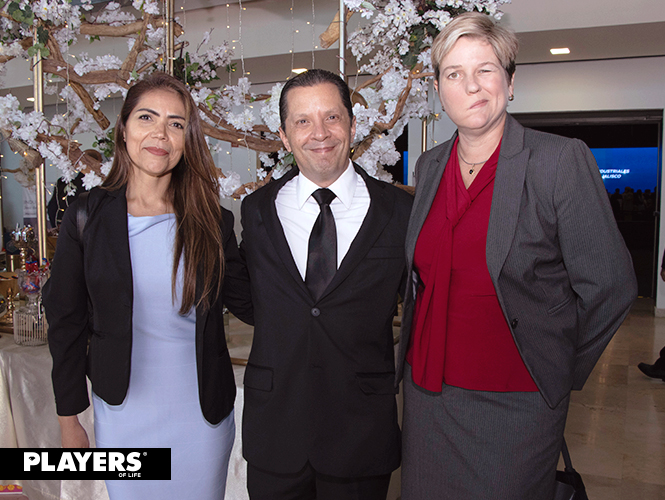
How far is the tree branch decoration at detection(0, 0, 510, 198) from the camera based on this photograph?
230cm

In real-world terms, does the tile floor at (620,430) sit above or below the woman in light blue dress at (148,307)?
below

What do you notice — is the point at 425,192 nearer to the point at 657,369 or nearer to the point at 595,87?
the point at 657,369

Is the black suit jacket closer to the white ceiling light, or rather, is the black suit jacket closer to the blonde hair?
the blonde hair

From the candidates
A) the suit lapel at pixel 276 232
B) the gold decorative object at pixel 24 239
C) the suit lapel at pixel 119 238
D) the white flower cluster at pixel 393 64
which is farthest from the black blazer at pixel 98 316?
the gold decorative object at pixel 24 239

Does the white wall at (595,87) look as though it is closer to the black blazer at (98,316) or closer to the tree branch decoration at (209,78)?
the tree branch decoration at (209,78)

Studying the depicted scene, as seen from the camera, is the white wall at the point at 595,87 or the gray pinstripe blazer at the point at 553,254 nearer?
the gray pinstripe blazer at the point at 553,254

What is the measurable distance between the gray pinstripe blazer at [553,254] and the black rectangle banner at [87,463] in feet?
3.63

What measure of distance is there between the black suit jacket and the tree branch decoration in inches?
34.0

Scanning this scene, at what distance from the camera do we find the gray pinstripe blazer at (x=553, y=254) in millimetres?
1310

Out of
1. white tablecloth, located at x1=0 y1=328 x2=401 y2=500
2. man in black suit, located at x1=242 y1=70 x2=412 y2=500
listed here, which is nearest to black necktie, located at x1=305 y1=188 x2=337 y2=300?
man in black suit, located at x1=242 y1=70 x2=412 y2=500

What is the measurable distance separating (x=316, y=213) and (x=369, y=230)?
0.60 ft

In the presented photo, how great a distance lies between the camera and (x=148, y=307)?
5.17 ft

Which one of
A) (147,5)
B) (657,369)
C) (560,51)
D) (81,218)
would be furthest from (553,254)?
(560,51)

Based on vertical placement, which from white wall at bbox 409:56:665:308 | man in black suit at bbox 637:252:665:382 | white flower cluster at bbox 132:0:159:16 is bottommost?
man in black suit at bbox 637:252:665:382
